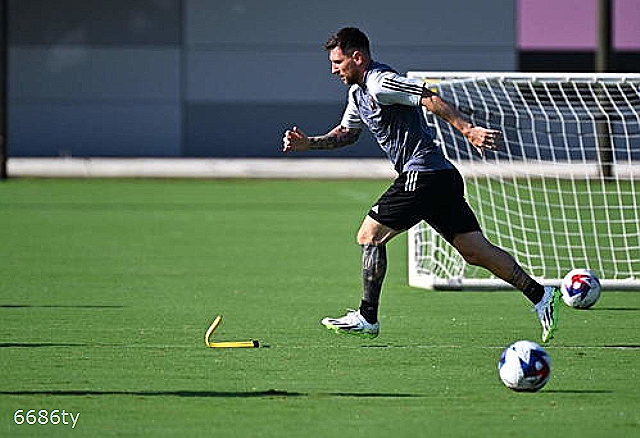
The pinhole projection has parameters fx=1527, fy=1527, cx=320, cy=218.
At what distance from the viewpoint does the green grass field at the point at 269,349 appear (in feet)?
24.3

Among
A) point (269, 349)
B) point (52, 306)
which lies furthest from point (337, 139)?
point (52, 306)

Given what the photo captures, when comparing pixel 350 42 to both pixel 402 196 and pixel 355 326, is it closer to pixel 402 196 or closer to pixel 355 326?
pixel 402 196

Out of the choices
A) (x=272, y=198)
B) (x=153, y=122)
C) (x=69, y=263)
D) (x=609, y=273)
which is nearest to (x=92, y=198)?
(x=272, y=198)

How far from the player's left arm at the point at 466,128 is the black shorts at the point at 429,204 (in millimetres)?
755

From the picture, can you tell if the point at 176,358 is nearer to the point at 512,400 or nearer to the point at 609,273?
the point at 512,400

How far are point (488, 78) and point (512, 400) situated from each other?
569 centimetres

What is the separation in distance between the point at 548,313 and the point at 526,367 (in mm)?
1981

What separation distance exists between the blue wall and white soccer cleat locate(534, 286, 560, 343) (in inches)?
1163

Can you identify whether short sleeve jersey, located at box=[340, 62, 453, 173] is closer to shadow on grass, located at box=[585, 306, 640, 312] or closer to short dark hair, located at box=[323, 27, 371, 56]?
short dark hair, located at box=[323, 27, 371, 56]

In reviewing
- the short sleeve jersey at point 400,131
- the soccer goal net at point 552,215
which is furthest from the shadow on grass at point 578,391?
the soccer goal net at point 552,215

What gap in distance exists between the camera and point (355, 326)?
9.80 m

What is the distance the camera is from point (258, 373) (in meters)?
8.72

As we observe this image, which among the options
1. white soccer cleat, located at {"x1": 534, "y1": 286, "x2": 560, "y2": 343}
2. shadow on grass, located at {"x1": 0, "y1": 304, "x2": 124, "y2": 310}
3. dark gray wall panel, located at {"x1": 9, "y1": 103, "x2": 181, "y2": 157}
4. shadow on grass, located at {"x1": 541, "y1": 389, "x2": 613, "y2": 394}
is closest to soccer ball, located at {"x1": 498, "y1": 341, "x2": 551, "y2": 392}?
shadow on grass, located at {"x1": 541, "y1": 389, "x2": 613, "y2": 394}

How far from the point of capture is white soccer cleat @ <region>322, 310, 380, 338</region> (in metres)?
9.79
